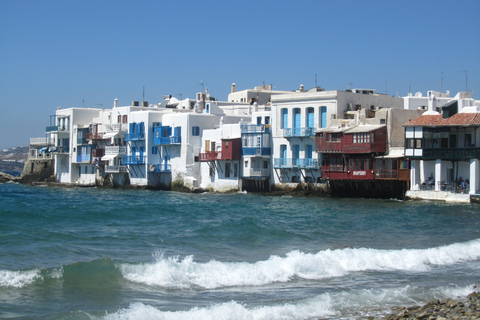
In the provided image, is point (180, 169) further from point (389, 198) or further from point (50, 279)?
point (50, 279)

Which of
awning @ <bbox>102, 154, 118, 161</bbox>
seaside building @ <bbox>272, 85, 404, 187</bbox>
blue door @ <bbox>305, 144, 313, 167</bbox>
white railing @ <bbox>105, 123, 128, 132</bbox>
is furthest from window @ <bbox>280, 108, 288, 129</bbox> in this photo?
awning @ <bbox>102, 154, 118, 161</bbox>

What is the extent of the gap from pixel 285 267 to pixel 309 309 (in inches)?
186

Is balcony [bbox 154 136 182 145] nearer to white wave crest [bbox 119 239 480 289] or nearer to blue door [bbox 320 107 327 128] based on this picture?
blue door [bbox 320 107 327 128]

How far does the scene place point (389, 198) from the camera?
149 ft

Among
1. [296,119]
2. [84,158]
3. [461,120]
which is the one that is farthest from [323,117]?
[84,158]

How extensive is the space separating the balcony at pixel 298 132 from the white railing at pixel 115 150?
68.4ft

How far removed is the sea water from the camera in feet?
51.7

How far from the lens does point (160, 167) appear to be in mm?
62156

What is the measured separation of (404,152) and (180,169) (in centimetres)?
2324

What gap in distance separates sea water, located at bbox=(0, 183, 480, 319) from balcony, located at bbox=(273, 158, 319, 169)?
15.0 meters

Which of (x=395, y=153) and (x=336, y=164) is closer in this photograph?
(x=395, y=153)

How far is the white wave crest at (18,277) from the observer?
17.3 metres

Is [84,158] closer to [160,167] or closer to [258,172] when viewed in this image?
[160,167]

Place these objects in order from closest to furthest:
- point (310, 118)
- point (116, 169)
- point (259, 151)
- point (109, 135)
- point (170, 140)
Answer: point (310, 118), point (259, 151), point (170, 140), point (116, 169), point (109, 135)
